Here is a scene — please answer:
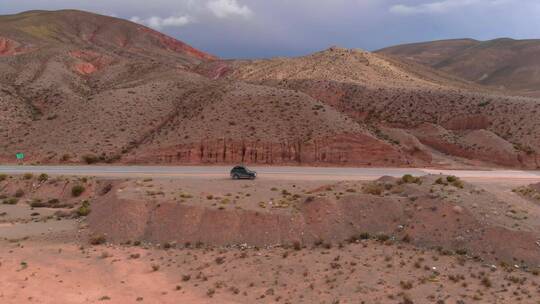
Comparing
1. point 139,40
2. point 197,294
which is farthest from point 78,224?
point 139,40

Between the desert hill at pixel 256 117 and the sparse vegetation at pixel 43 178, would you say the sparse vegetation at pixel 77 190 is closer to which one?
the sparse vegetation at pixel 43 178

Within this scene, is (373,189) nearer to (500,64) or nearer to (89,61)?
(89,61)

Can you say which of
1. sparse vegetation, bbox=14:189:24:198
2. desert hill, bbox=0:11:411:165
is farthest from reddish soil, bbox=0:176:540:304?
desert hill, bbox=0:11:411:165

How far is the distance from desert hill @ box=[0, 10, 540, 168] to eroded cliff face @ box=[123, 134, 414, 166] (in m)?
0.10

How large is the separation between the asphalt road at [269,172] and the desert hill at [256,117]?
3.33m

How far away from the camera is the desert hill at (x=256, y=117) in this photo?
50.6 m

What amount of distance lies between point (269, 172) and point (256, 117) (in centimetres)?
1334

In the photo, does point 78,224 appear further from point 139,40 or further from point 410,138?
point 139,40

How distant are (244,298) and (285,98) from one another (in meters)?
42.7

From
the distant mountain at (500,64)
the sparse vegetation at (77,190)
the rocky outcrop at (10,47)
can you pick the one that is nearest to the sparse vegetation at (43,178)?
the sparse vegetation at (77,190)

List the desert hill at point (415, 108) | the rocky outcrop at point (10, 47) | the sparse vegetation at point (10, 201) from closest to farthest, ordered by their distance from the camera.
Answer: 1. the sparse vegetation at point (10, 201)
2. the desert hill at point (415, 108)
3. the rocky outcrop at point (10, 47)

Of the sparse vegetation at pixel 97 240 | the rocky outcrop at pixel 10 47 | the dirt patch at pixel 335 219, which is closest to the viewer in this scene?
the dirt patch at pixel 335 219

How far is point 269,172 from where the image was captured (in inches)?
1730

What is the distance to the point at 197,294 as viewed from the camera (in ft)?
63.7
